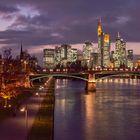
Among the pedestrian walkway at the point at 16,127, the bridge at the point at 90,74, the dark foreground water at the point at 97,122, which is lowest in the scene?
the dark foreground water at the point at 97,122

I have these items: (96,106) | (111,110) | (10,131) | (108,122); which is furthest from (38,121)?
(96,106)

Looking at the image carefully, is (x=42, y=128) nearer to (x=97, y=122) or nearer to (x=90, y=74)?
(x=97, y=122)

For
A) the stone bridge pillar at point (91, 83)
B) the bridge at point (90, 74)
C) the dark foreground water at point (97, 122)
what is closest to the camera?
the dark foreground water at point (97, 122)

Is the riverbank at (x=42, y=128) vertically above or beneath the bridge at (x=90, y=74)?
beneath

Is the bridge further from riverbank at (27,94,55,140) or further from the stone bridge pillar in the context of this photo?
riverbank at (27,94,55,140)

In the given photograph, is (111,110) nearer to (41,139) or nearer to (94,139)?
(94,139)

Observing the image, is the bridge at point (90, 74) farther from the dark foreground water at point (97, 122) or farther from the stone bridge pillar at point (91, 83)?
the dark foreground water at point (97, 122)

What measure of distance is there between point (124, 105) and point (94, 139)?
31.1 meters

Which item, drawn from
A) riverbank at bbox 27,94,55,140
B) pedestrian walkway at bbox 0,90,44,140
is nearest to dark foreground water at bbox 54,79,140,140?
riverbank at bbox 27,94,55,140

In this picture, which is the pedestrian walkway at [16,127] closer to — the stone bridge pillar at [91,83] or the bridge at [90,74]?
the stone bridge pillar at [91,83]

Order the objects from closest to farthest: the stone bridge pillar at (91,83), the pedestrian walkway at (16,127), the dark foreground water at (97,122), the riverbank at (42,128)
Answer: the riverbank at (42,128) < the pedestrian walkway at (16,127) < the dark foreground water at (97,122) < the stone bridge pillar at (91,83)

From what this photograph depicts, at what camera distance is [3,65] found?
88.1 m

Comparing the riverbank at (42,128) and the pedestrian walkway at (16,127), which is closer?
the riverbank at (42,128)

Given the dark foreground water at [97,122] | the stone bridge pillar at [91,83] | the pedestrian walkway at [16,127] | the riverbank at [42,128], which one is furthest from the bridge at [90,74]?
the pedestrian walkway at [16,127]
